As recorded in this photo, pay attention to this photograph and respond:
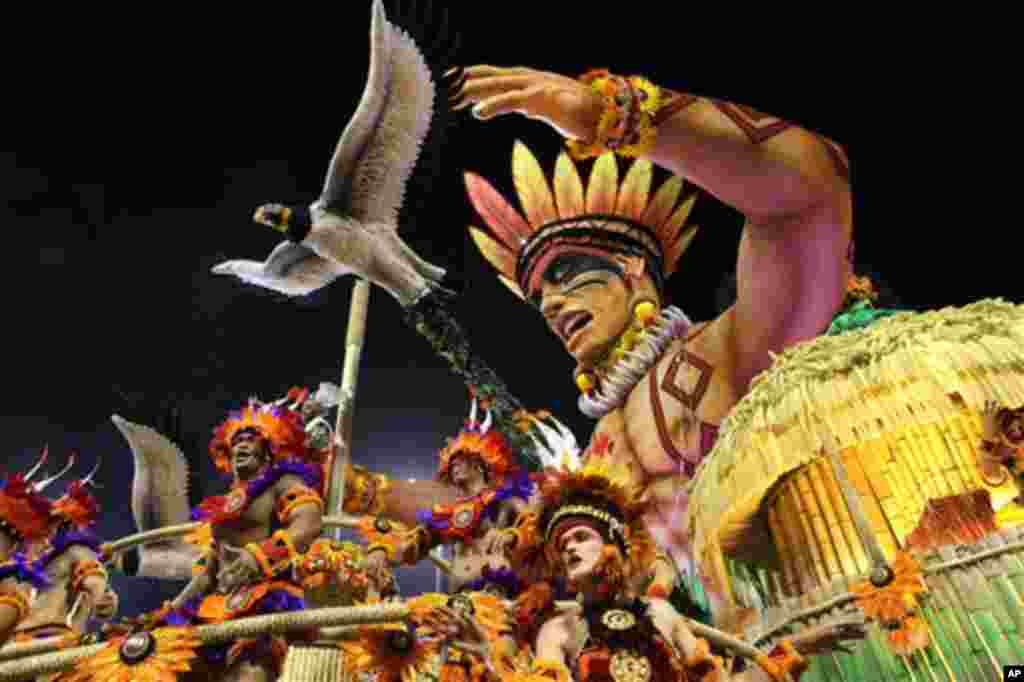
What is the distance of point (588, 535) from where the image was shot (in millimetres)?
2471

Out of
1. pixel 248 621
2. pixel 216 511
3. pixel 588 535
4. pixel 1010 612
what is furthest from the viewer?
pixel 216 511

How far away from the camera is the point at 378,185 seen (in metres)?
5.37

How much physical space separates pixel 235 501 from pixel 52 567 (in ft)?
3.80

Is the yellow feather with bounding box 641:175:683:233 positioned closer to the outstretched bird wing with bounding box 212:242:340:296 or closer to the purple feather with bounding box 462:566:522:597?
the outstretched bird wing with bounding box 212:242:340:296

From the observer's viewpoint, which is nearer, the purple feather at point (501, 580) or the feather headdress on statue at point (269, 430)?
the feather headdress on statue at point (269, 430)

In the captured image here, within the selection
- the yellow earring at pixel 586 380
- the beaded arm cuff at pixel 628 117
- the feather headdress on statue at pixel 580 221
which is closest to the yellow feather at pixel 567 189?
the feather headdress on statue at pixel 580 221

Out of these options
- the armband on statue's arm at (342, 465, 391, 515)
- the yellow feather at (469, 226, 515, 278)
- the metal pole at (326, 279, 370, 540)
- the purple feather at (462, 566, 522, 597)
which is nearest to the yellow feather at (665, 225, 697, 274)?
the yellow feather at (469, 226, 515, 278)

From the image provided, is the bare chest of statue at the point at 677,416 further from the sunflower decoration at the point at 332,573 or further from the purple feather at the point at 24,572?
the purple feather at the point at 24,572

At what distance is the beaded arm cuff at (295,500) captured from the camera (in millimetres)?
2982

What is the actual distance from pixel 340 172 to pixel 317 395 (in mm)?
1514

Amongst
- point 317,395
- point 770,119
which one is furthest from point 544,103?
point 317,395

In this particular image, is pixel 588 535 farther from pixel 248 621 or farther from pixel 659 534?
pixel 659 534

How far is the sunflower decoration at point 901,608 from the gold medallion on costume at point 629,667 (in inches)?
40.4

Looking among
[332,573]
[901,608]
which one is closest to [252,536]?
[332,573]
